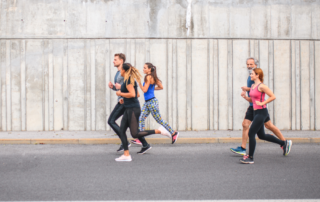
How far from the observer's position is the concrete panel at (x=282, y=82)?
10.6 meters

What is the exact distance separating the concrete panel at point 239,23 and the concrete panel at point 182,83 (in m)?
1.62

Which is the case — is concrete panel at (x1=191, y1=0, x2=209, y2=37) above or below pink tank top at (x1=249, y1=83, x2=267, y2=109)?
above

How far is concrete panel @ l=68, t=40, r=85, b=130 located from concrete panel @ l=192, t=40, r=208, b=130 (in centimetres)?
353

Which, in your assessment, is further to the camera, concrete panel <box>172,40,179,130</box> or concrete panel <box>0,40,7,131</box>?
concrete panel <box>172,40,179,130</box>

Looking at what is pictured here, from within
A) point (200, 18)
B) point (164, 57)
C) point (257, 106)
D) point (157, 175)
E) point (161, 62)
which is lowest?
point (157, 175)

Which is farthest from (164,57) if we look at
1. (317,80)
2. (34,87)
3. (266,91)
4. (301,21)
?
(266,91)

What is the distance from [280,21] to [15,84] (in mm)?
8638

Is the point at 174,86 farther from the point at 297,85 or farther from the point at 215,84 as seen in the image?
the point at 297,85

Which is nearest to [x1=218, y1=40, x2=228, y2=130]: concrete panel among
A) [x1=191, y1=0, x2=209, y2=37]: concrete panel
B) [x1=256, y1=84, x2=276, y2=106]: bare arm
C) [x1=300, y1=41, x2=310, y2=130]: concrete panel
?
[x1=191, y1=0, x2=209, y2=37]: concrete panel

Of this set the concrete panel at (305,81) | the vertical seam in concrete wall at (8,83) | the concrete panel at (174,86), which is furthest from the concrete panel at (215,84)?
the vertical seam in concrete wall at (8,83)

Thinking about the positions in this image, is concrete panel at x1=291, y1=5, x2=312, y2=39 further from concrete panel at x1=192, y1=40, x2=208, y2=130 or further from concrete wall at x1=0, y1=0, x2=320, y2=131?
concrete panel at x1=192, y1=40, x2=208, y2=130

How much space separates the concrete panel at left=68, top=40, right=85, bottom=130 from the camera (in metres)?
10.3

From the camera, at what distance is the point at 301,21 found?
10.6 m

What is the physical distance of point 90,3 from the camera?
1036cm
